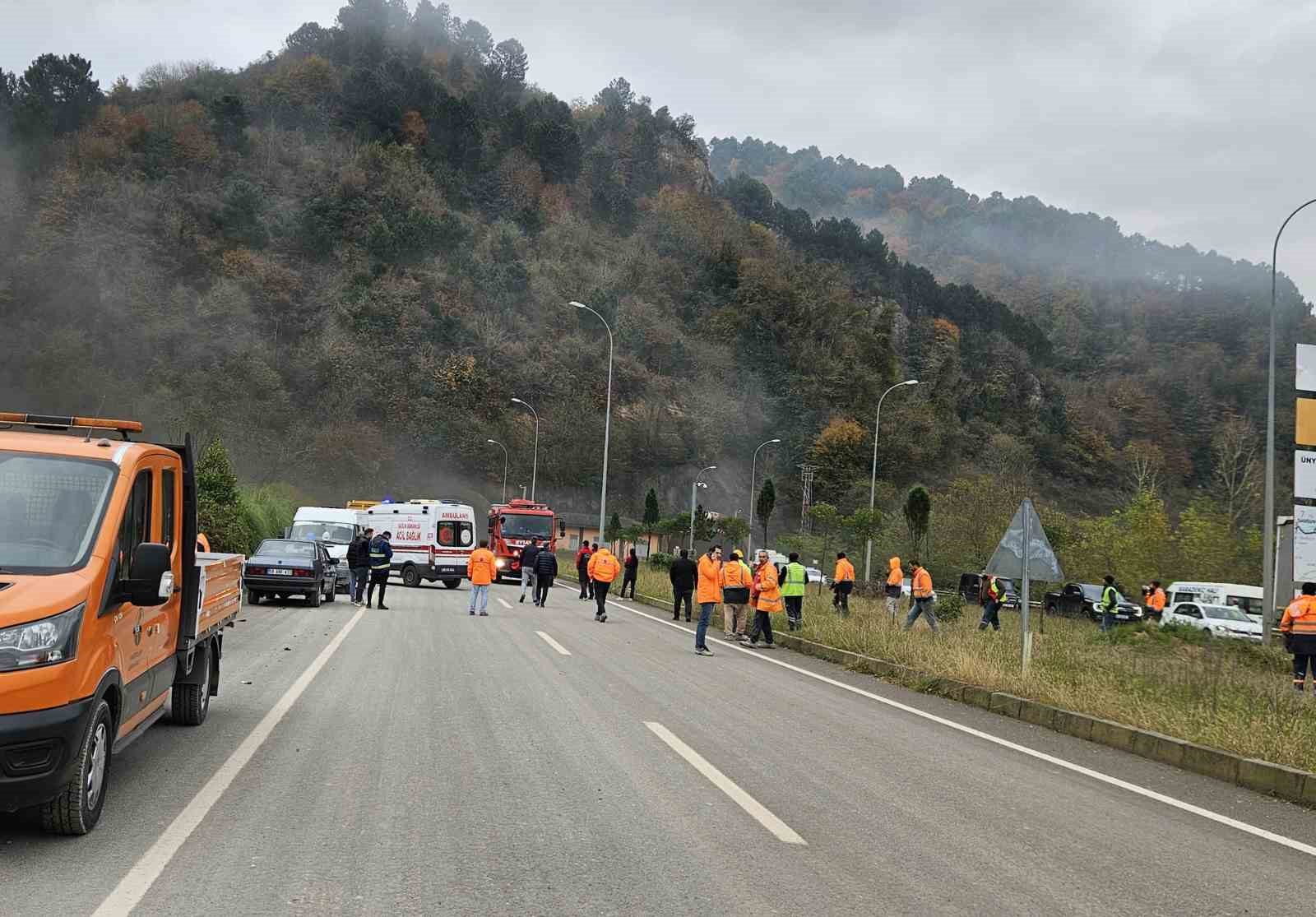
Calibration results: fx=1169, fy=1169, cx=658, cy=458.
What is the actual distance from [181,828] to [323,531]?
3043 cm

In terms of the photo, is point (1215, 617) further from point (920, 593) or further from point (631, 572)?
point (631, 572)

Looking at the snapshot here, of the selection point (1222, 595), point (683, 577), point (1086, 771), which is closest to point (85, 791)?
point (1086, 771)

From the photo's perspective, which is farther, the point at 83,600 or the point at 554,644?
the point at 554,644

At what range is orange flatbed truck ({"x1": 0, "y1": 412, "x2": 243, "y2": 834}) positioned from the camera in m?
5.48

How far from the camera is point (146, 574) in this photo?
6.36 metres

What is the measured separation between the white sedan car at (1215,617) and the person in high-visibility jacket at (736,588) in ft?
55.5

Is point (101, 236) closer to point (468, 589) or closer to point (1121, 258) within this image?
point (468, 589)

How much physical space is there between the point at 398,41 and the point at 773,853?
143936 millimetres

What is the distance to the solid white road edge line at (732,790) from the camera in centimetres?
658

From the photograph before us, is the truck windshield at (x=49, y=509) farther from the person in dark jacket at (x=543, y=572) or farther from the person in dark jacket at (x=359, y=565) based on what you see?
the person in dark jacket at (x=543, y=572)

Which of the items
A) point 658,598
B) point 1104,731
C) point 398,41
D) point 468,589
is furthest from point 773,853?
point 398,41

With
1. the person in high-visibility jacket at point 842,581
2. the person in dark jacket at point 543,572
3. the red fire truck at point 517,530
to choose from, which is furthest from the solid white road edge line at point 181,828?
the red fire truck at point 517,530

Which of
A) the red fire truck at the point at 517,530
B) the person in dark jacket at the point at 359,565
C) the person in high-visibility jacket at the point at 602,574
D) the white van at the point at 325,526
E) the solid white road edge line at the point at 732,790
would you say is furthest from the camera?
the red fire truck at the point at 517,530

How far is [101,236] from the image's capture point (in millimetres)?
86438
